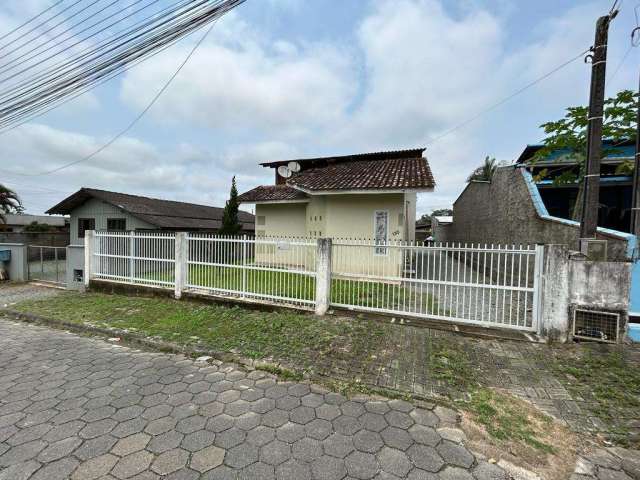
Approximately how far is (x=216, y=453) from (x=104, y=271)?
310 inches

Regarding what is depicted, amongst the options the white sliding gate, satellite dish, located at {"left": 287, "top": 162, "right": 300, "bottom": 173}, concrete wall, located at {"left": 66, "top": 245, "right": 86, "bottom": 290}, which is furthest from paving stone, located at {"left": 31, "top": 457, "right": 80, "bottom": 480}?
satellite dish, located at {"left": 287, "top": 162, "right": 300, "bottom": 173}

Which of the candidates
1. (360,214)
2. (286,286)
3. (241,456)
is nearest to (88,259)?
(286,286)

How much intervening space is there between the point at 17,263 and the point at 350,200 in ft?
39.2

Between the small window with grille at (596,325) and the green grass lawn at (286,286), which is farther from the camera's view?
the green grass lawn at (286,286)

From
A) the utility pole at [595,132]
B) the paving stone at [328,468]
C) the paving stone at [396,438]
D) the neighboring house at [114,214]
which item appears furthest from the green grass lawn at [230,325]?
the neighboring house at [114,214]

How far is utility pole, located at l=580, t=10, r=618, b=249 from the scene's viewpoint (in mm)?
4590

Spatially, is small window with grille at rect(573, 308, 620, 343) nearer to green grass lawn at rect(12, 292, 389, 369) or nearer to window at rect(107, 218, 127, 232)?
green grass lawn at rect(12, 292, 389, 369)

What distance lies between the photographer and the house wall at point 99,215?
50.3 ft

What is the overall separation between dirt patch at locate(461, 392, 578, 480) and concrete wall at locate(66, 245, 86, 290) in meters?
10.3

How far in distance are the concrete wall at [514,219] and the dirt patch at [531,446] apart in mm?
3242

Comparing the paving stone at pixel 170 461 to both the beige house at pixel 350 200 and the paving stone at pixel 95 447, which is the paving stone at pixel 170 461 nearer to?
the paving stone at pixel 95 447

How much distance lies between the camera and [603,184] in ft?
34.0

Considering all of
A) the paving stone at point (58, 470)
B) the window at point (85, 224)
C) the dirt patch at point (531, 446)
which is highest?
the window at point (85, 224)

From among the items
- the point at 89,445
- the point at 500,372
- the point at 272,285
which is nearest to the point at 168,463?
the point at 89,445
